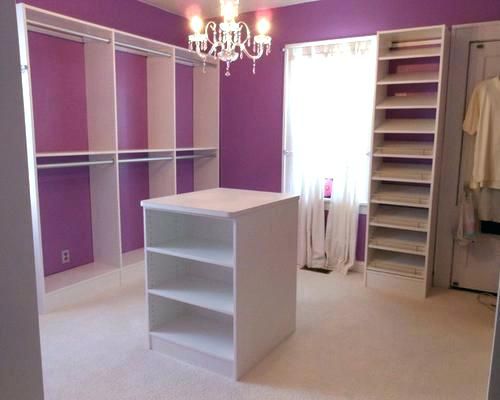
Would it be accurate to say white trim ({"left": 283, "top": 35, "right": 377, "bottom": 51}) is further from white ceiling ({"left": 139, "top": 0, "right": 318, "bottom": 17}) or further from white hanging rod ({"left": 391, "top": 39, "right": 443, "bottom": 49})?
white ceiling ({"left": 139, "top": 0, "right": 318, "bottom": 17})

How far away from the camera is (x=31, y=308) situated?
36.9 inches

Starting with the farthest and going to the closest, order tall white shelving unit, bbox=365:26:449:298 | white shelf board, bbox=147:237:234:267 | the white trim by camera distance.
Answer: the white trim < tall white shelving unit, bbox=365:26:449:298 < white shelf board, bbox=147:237:234:267

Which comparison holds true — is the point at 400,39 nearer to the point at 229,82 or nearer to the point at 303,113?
the point at 303,113

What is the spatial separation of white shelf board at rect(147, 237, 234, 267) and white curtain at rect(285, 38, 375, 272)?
1892 millimetres

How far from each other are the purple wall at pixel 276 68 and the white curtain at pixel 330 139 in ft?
0.53

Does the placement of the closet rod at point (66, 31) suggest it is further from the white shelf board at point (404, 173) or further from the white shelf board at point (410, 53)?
the white shelf board at point (404, 173)

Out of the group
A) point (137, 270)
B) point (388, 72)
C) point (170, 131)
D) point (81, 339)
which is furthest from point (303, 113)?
point (81, 339)

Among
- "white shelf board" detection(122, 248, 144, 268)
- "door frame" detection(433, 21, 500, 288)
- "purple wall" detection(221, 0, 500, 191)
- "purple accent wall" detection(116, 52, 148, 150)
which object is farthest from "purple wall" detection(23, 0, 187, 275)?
"door frame" detection(433, 21, 500, 288)

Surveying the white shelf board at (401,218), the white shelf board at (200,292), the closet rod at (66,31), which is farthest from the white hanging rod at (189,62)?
the white shelf board at (200,292)

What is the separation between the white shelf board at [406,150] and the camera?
351 cm

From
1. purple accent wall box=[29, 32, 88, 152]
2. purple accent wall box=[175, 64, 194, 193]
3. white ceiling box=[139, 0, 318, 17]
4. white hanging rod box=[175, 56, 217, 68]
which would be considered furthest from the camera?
purple accent wall box=[175, 64, 194, 193]

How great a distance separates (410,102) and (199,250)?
2.26 m

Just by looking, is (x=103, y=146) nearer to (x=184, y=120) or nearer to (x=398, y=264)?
(x=184, y=120)

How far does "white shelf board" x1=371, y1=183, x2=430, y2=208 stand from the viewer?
3.59m
